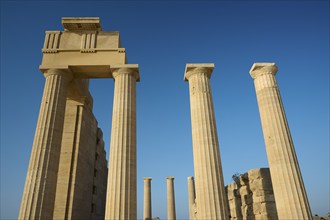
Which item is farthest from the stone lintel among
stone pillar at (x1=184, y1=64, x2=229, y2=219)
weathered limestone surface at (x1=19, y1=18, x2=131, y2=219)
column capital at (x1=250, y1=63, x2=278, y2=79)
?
column capital at (x1=250, y1=63, x2=278, y2=79)

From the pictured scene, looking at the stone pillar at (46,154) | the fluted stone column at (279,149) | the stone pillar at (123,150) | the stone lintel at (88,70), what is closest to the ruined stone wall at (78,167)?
→ the stone lintel at (88,70)

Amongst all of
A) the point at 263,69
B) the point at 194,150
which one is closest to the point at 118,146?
the point at 194,150

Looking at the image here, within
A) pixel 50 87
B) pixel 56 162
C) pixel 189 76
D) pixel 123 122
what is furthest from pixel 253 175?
pixel 50 87

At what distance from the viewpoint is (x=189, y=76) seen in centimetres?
1967

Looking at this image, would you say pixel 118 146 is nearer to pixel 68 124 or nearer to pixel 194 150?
pixel 194 150

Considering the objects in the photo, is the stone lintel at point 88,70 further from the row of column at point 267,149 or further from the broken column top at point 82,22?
the row of column at point 267,149

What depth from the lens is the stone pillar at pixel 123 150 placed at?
14572 millimetres

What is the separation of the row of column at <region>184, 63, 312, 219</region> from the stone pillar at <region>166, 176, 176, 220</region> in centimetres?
2614

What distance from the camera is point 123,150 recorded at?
16.1m

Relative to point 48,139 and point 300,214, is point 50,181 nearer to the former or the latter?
point 48,139

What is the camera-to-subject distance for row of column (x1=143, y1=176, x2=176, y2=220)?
128 ft

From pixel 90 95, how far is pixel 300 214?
2094 centimetres

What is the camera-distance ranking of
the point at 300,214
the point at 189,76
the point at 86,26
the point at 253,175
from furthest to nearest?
the point at 86,26, the point at 189,76, the point at 253,175, the point at 300,214

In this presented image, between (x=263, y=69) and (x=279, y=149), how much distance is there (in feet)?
21.2
